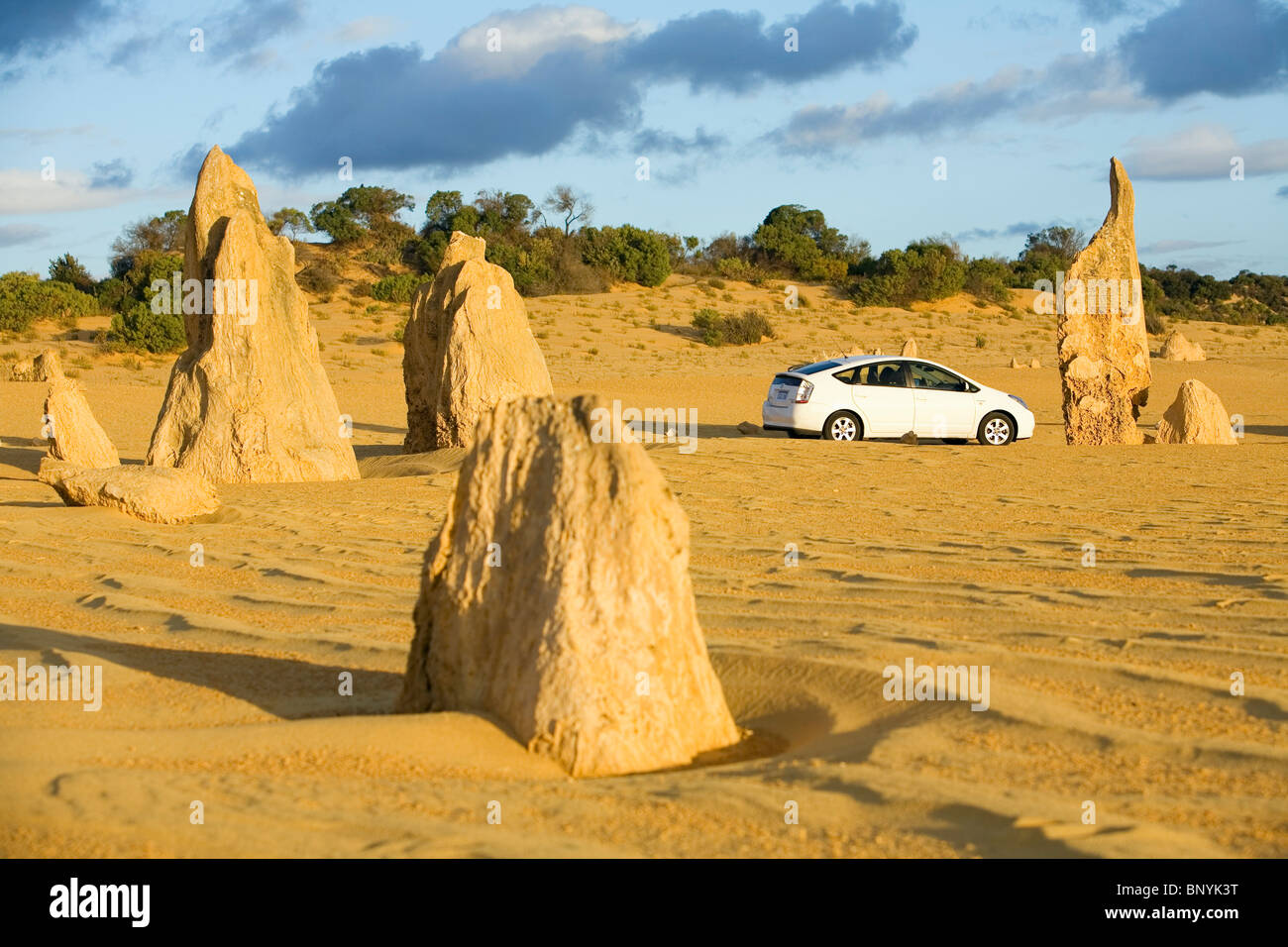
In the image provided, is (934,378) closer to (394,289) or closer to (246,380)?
(246,380)

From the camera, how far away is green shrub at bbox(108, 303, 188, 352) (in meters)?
31.0

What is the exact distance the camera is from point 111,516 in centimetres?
904

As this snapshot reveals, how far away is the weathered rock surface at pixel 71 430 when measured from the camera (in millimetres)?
12891

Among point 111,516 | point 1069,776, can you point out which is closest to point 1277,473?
point 1069,776

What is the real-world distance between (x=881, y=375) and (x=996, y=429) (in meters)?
1.73

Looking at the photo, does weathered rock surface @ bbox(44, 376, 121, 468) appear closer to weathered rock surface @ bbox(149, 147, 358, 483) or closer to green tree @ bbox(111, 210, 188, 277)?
weathered rock surface @ bbox(149, 147, 358, 483)

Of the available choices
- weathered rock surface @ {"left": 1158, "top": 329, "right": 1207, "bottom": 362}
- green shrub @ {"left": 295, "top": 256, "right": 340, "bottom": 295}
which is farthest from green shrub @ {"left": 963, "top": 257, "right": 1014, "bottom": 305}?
green shrub @ {"left": 295, "top": 256, "right": 340, "bottom": 295}

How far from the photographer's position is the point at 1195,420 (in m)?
16.0

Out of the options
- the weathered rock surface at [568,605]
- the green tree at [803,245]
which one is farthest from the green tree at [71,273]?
the weathered rock surface at [568,605]

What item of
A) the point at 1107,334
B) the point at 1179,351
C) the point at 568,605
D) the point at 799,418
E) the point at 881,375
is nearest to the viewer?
the point at 568,605

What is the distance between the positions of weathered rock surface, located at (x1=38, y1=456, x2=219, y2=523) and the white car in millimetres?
9127

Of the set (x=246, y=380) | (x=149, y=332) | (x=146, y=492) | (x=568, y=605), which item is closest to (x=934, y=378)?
(x=246, y=380)

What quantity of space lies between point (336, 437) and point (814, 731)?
8.94m

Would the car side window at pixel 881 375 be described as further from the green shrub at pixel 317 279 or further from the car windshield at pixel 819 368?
the green shrub at pixel 317 279
